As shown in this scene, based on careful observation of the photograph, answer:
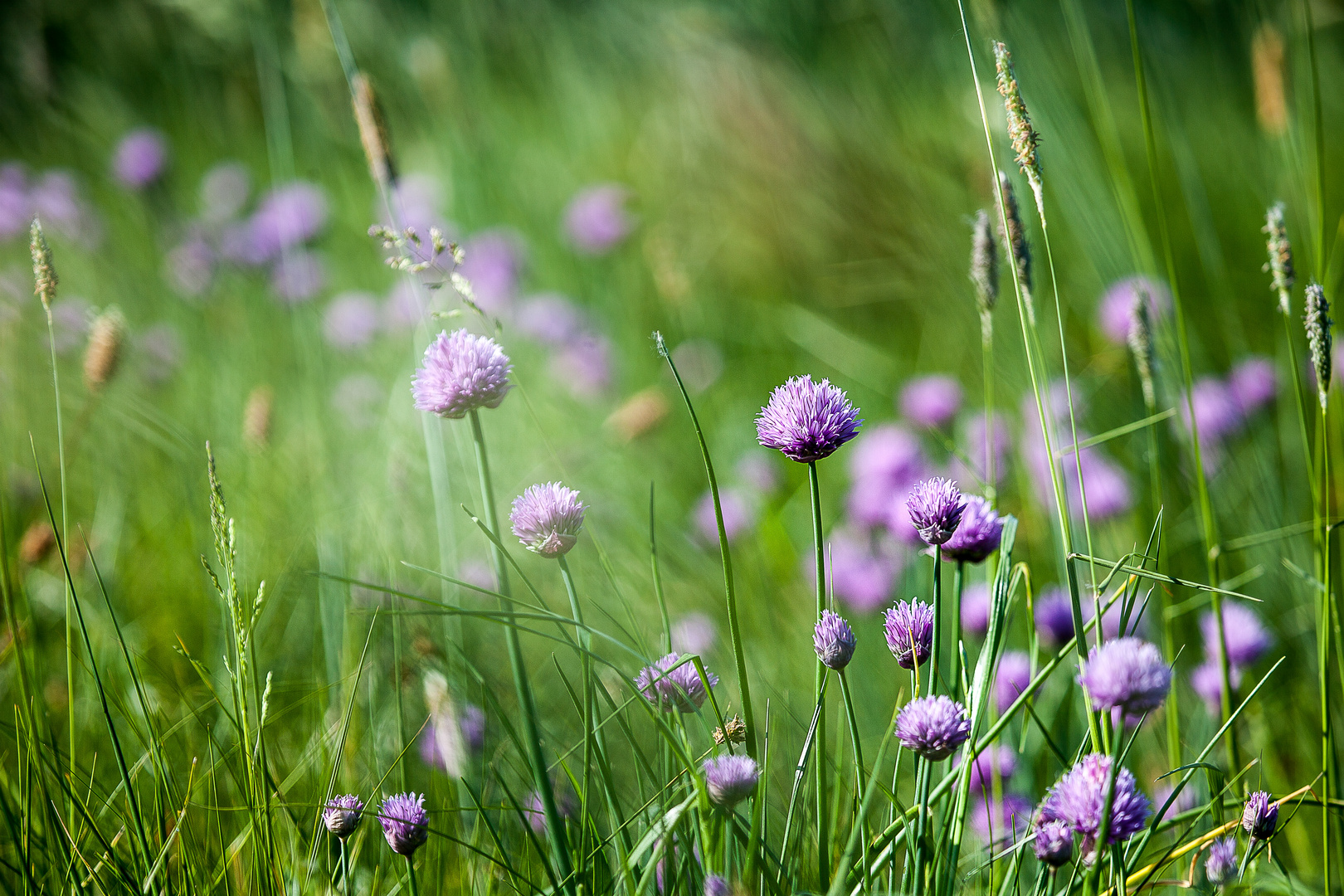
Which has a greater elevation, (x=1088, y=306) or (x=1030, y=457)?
(x=1088, y=306)

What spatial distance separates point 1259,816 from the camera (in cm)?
50

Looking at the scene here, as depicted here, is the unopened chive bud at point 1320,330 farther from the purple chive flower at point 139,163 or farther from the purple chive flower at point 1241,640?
the purple chive flower at point 139,163

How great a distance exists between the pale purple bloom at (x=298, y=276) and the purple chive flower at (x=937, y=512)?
1.23 metres

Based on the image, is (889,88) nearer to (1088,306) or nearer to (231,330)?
(1088,306)

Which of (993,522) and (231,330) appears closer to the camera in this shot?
(993,522)

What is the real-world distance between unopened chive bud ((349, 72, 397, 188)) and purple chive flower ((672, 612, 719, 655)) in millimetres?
526

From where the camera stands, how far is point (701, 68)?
2.38 metres

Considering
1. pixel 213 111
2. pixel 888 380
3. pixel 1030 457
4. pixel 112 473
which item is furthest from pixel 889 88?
pixel 213 111

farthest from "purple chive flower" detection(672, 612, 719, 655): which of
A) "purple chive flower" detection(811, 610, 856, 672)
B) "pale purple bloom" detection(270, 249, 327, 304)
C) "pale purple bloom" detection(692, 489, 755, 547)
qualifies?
"pale purple bloom" detection(270, 249, 327, 304)

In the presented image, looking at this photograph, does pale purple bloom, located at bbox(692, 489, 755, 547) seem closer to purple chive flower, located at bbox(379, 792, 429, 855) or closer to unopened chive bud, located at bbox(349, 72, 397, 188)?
unopened chive bud, located at bbox(349, 72, 397, 188)

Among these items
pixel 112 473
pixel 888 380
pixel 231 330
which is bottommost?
pixel 112 473

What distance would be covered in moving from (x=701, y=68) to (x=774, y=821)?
206 centimetres

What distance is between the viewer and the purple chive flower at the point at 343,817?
1.68 ft

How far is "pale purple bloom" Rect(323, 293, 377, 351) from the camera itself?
5.90 feet
